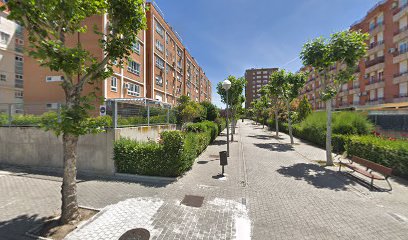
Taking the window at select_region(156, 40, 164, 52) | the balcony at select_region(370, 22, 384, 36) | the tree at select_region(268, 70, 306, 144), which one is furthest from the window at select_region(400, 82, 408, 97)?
the window at select_region(156, 40, 164, 52)

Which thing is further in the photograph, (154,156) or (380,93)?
(380,93)

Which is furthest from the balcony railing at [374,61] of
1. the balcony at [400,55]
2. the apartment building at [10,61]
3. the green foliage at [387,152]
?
the apartment building at [10,61]

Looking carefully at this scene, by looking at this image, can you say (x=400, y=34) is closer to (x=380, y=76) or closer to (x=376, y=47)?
(x=376, y=47)

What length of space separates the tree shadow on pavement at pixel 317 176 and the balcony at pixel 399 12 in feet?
95.8

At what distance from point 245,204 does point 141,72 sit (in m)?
23.1

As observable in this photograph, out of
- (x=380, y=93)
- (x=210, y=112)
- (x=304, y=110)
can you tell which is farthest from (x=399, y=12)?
(x=210, y=112)

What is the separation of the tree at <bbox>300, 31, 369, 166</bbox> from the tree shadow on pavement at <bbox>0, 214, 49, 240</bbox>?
11.5 metres

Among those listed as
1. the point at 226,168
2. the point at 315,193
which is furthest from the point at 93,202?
the point at 315,193

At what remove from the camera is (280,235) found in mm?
3998

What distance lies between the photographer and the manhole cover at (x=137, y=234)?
3.87m

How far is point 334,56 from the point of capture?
9.06m

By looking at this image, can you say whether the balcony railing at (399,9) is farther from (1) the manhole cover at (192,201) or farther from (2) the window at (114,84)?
(2) the window at (114,84)

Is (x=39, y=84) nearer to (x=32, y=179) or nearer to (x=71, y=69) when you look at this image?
(x=32, y=179)

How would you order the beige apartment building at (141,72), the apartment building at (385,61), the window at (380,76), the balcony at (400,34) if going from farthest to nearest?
the window at (380,76)
the apartment building at (385,61)
the balcony at (400,34)
the beige apartment building at (141,72)
